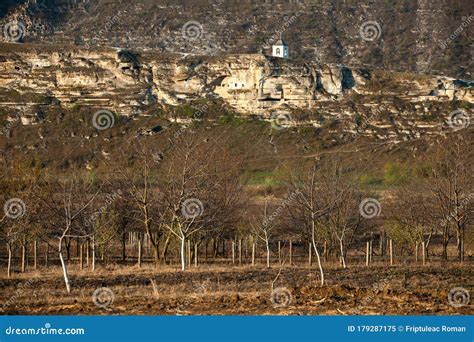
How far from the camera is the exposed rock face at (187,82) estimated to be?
370 feet

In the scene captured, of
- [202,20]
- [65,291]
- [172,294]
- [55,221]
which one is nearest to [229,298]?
[172,294]

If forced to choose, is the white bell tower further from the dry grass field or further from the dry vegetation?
the dry grass field

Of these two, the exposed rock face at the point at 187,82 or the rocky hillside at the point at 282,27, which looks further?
the rocky hillside at the point at 282,27

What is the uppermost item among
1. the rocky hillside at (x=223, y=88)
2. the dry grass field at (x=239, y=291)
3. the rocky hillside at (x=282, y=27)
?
the rocky hillside at (x=282, y=27)

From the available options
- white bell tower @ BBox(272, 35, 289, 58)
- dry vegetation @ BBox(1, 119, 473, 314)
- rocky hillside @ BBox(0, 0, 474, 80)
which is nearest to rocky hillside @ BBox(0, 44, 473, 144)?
white bell tower @ BBox(272, 35, 289, 58)

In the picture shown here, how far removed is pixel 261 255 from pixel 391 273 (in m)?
15.8

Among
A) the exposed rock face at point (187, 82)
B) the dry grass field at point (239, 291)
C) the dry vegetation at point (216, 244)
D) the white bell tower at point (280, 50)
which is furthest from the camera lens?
the white bell tower at point (280, 50)

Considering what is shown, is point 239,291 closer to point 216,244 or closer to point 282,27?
point 216,244

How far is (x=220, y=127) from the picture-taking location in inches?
4232

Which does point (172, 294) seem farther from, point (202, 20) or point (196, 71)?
point (202, 20)

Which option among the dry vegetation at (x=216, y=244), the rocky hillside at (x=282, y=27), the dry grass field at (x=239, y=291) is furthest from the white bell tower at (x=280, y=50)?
the dry grass field at (x=239, y=291)

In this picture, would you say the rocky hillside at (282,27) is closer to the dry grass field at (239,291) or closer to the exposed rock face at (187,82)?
the exposed rock face at (187,82)

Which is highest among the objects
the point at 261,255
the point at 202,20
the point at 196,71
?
the point at 202,20

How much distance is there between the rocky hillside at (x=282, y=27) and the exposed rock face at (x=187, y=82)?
33.7 m
